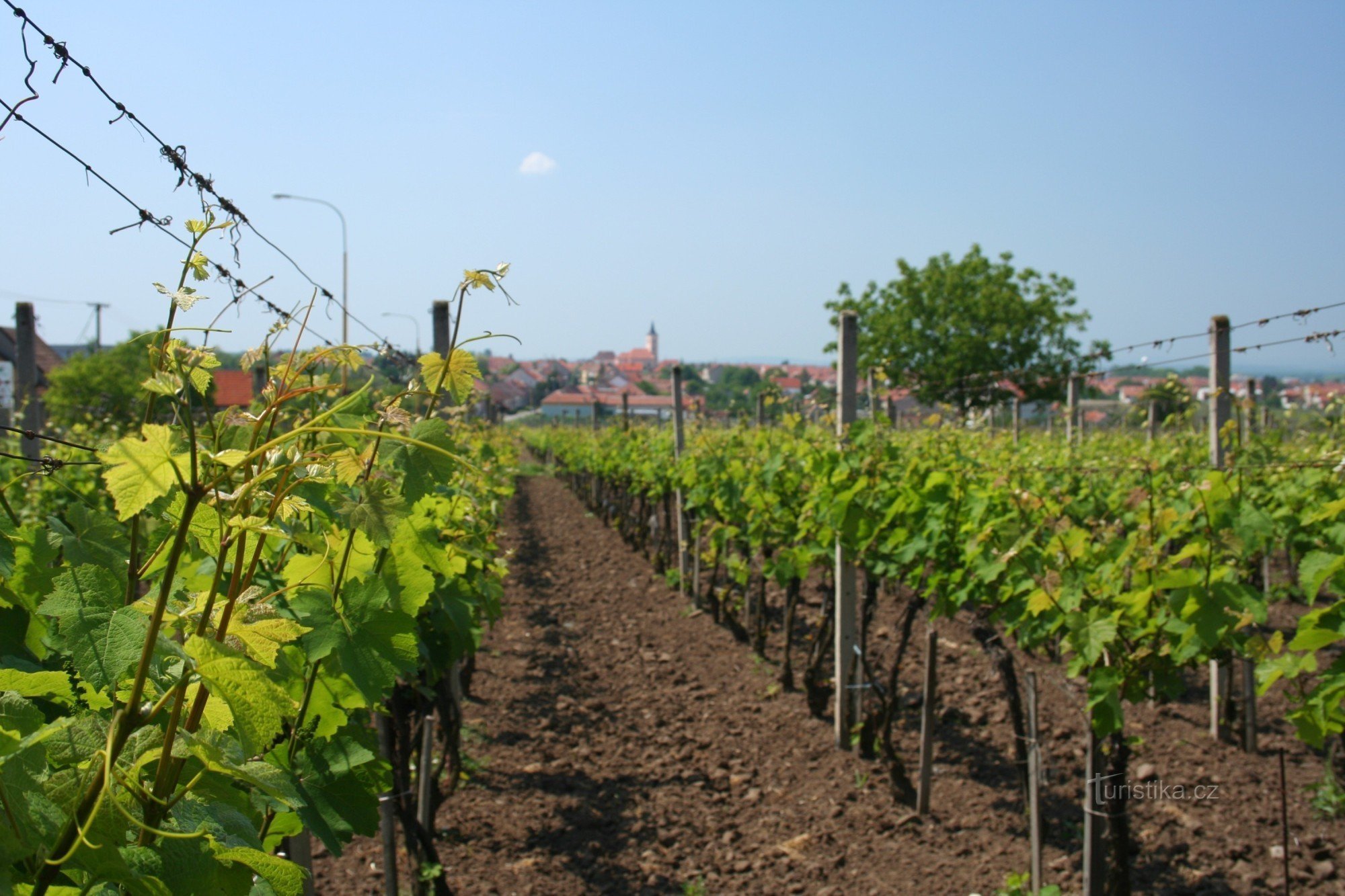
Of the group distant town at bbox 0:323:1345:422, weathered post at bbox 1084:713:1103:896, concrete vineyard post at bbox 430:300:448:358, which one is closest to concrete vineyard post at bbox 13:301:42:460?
distant town at bbox 0:323:1345:422

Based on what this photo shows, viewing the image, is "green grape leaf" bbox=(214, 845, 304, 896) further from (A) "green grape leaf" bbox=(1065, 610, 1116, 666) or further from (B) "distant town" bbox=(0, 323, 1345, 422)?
(A) "green grape leaf" bbox=(1065, 610, 1116, 666)

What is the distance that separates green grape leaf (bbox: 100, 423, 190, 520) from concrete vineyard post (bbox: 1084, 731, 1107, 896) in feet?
10.6

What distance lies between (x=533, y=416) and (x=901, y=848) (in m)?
52.7

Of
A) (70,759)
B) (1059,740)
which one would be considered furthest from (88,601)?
(1059,740)

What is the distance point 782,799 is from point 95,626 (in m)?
4.15

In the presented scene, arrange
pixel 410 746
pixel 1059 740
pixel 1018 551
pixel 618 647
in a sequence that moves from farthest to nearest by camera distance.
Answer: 1. pixel 618 647
2. pixel 1059 740
3. pixel 410 746
4. pixel 1018 551

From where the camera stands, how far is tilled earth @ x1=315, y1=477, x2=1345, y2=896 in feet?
12.8

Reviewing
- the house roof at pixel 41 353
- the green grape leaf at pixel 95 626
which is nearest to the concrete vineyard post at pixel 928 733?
the green grape leaf at pixel 95 626

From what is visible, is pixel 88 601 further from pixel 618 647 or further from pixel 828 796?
pixel 618 647

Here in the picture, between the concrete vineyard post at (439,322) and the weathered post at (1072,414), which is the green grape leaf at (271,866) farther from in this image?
the weathered post at (1072,414)

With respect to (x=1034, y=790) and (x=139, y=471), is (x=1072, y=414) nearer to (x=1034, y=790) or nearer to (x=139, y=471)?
(x=1034, y=790)

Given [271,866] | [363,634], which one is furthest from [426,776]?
[271,866]

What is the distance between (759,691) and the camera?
6363 millimetres

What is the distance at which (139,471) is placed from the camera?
87 centimetres
